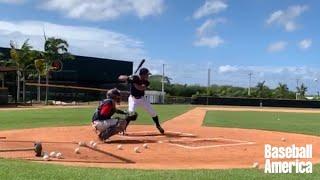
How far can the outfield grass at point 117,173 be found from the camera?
8312 millimetres

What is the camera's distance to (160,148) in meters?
13.1

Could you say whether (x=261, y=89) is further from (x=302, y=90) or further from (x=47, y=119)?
(x=47, y=119)

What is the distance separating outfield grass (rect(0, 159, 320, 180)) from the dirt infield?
0.97 m

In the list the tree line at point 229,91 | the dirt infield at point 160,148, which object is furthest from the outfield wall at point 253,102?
the dirt infield at point 160,148

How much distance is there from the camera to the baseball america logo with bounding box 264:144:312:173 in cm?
928

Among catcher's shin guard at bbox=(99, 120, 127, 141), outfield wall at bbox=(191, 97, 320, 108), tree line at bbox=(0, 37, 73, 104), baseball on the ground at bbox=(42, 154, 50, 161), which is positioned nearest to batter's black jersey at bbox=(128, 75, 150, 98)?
catcher's shin guard at bbox=(99, 120, 127, 141)

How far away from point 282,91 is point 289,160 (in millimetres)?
88808

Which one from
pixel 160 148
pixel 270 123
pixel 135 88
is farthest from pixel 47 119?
pixel 160 148

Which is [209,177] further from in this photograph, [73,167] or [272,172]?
[73,167]

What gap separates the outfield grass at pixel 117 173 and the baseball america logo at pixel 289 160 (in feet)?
1.01

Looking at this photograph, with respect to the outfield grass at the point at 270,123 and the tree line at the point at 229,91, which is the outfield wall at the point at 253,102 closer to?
the tree line at the point at 229,91

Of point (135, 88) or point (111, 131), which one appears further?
point (135, 88)

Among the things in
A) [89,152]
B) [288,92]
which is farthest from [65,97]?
[89,152]

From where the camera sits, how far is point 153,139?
15.1 metres
